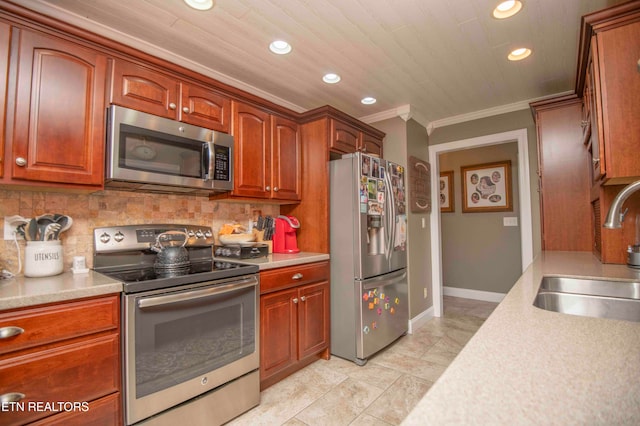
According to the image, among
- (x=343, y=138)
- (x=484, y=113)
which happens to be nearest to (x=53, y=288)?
(x=343, y=138)

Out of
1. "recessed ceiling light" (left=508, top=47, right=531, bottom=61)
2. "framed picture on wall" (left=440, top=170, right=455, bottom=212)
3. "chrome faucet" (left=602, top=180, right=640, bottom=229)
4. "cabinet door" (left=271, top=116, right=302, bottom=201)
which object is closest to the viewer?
"chrome faucet" (left=602, top=180, right=640, bottom=229)

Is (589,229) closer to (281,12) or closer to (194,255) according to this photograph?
(281,12)

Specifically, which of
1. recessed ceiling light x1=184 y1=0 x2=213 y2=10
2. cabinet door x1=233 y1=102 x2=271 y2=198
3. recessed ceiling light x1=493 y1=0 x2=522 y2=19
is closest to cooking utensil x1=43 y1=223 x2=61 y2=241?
cabinet door x1=233 y1=102 x2=271 y2=198

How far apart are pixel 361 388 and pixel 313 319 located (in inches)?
23.3

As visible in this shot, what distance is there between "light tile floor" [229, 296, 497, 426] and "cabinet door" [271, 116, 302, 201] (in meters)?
1.45

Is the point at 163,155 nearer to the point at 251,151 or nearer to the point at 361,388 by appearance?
the point at 251,151

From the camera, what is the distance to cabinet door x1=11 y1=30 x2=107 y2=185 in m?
1.49

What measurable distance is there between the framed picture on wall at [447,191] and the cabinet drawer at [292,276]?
2938mm

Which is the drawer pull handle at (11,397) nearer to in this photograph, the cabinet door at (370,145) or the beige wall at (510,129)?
the cabinet door at (370,145)

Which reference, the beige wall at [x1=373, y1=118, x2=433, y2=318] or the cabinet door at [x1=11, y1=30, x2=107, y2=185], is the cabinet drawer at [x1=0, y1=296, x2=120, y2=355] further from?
the beige wall at [x1=373, y1=118, x2=433, y2=318]

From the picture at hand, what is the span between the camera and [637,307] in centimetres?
117

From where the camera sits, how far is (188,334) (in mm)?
1644

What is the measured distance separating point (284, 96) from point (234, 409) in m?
2.57

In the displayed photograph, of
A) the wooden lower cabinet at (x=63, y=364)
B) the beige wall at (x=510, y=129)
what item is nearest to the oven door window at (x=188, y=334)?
the wooden lower cabinet at (x=63, y=364)
